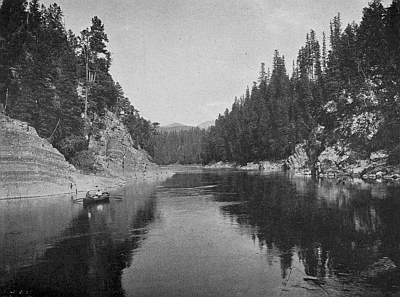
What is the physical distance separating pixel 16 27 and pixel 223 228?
51243mm

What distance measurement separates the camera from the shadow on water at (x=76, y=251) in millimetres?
16172

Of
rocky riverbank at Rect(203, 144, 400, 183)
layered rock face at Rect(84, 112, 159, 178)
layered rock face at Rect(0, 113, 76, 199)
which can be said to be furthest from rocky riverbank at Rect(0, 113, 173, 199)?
rocky riverbank at Rect(203, 144, 400, 183)

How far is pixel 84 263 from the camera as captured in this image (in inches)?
773

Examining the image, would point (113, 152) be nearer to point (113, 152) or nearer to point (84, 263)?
point (113, 152)

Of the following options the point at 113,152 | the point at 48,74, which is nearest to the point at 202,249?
the point at 48,74

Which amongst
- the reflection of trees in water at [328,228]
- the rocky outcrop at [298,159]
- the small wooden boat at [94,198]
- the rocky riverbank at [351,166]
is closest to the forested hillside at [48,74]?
the small wooden boat at [94,198]

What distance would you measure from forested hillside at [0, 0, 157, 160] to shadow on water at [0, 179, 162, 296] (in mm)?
25525

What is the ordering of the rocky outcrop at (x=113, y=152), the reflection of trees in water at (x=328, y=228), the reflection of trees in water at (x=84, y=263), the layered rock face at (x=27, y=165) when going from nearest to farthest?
1. the reflection of trees in water at (x=84, y=263)
2. the reflection of trees in water at (x=328, y=228)
3. the layered rock face at (x=27, y=165)
4. the rocky outcrop at (x=113, y=152)

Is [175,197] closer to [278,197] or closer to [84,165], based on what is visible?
[278,197]

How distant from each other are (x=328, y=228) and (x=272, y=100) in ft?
382

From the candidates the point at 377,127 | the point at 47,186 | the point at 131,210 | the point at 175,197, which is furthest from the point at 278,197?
the point at 377,127

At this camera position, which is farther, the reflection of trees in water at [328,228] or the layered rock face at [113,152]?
the layered rock face at [113,152]

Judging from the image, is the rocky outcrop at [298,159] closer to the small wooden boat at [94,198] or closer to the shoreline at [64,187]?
the shoreline at [64,187]

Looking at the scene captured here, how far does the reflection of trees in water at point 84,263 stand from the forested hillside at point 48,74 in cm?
3493
